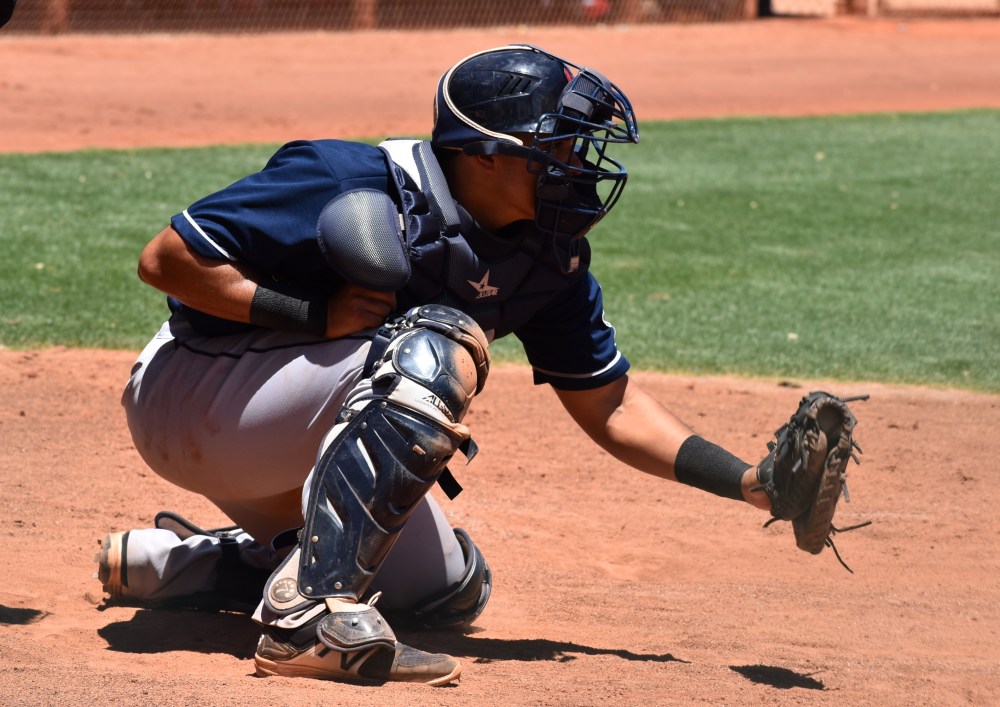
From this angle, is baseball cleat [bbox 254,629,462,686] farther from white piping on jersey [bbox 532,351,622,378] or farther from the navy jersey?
white piping on jersey [bbox 532,351,622,378]

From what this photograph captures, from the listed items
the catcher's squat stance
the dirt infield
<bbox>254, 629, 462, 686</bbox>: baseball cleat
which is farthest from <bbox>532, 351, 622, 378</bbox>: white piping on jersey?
<bbox>254, 629, 462, 686</bbox>: baseball cleat

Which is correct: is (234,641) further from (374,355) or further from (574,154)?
(574,154)

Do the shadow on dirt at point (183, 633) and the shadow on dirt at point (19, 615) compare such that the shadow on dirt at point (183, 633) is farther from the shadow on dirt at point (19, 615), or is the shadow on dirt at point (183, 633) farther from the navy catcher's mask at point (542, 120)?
the navy catcher's mask at point (542, 120)

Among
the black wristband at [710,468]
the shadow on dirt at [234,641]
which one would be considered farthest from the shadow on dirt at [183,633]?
the black wristband at [710,468]

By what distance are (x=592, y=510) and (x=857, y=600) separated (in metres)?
0.98

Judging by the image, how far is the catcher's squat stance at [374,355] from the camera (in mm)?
2422

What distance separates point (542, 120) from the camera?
2.61 meters

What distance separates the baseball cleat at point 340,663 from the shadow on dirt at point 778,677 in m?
0.67

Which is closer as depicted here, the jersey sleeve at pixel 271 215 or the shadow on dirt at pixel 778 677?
the jersey sleeve at pixel 271 215

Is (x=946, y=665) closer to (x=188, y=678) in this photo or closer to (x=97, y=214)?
(x=188, y=678)

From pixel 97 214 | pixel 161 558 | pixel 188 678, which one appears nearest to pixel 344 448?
pixel 188 678

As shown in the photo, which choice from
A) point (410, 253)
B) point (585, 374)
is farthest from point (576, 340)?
point (410, 253)

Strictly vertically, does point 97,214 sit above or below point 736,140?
below

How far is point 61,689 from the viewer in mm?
2223
